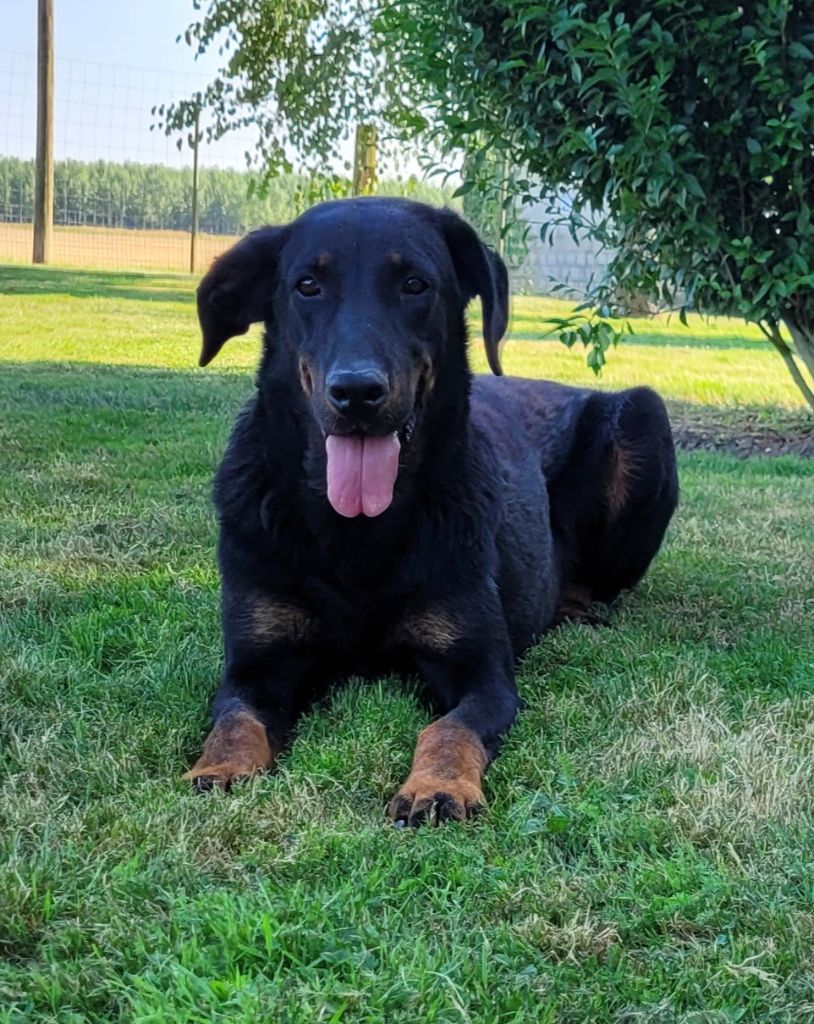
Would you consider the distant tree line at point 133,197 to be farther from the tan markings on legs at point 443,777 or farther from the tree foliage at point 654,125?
the tan markings on legs at point 443,777

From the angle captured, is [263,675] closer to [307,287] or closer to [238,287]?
[307,287]

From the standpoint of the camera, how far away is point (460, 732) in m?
2.85

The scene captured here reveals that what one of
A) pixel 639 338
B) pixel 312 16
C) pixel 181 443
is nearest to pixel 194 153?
pixel 639 338

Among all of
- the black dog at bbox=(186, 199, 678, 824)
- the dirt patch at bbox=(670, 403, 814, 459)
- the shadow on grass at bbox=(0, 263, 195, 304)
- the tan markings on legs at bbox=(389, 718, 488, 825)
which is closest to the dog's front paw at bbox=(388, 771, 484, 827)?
the tan markings on legs at bbox=(389, 718, 488, 825)

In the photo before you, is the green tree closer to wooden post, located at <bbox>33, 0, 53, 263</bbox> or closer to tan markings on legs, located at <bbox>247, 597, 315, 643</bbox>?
tan markings on legs, located at <bbox>247, 597, 315, 643</bbox>

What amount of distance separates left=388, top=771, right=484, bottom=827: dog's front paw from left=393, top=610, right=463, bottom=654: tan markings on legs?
63 centimetres

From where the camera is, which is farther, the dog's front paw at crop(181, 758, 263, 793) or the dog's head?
the dog's head

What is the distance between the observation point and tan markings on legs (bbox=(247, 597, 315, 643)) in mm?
3258

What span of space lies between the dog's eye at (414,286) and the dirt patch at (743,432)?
5.35 m

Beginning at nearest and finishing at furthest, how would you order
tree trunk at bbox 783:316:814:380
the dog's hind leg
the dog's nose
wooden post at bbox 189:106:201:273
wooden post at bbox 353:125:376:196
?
the dog's nose < the dog's hind leg < tree trunk at bbox 783:316:814:380 < wooden post at bbox 353:125:376:196 < wooden post at bbox 189:106:201:273

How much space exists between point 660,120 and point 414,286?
5.60 feet

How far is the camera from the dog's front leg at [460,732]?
254 centimetres

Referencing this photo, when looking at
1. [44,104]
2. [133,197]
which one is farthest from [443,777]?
[133,197]

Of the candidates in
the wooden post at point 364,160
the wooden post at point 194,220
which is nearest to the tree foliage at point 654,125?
the wooden post at point 364,160
